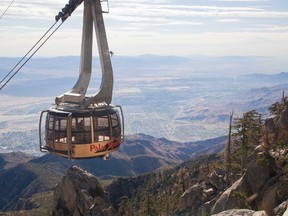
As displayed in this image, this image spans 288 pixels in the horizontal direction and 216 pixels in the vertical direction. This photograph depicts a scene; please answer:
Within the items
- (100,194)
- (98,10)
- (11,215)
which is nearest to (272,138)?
(98,10)

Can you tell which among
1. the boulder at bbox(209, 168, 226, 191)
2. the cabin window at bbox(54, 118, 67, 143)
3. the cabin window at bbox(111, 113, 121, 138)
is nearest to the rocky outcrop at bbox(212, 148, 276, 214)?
the cabin window at bbox(111, 113, 121, 138)

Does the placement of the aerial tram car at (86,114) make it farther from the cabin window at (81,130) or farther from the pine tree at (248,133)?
the pine tree at (248,133)

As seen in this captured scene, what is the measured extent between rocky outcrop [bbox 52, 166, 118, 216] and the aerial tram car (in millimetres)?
58912

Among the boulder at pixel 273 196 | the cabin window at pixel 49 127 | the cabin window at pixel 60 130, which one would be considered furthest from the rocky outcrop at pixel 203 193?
the cabin window at pixel 60 130

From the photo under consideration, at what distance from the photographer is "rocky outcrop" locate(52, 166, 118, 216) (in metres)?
77.2

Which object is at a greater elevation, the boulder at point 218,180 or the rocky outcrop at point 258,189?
the rocky outcrop at point 258,189

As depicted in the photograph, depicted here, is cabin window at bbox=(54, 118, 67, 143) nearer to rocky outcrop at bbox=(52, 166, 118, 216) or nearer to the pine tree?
the pine tree

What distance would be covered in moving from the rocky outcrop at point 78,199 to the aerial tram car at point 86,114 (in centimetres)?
5891

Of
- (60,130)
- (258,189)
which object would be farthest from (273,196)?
(60,130)

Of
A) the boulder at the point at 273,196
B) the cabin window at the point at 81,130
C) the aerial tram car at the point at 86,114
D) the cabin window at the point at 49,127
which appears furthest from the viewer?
the boulder at the point at 273,196

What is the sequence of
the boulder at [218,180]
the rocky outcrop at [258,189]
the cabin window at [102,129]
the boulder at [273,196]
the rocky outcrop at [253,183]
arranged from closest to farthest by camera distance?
the cabin window at [102,129] → the boulder at [273,196] → the rocky outcrop at [258,189] → the rocky outcrop at [253,183] → the boulder at [218,180]

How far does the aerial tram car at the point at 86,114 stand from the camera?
1823 cm

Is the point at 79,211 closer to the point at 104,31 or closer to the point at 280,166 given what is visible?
the point at 280,166

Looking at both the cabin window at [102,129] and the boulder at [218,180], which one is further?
the boulder at [218,180]
